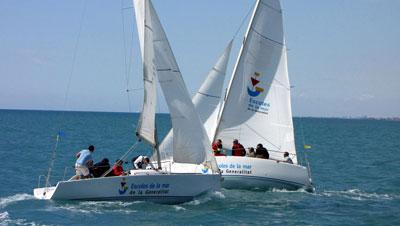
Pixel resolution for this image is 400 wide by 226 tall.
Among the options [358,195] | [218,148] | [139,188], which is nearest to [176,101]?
[139,188]

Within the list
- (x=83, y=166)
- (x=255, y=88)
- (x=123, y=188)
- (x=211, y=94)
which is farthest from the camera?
(x=211, y=94)

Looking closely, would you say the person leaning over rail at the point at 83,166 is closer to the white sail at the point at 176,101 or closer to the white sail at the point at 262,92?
the white sail at the point at 176,101

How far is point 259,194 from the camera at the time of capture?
86.0 ft

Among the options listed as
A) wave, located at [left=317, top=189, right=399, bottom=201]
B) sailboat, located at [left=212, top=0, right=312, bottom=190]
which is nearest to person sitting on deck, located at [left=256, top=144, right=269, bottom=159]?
sailboat, located at [left=212, top=0, right=312, bottom=190]

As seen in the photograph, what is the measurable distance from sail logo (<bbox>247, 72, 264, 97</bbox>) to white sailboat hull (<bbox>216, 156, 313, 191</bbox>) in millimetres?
3520

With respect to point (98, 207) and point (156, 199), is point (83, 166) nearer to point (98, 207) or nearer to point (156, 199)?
point (98, 207)

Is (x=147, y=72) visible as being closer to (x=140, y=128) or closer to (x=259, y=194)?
(x=140, y=128)

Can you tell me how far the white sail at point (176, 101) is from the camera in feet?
74.6

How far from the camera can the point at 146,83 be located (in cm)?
2244

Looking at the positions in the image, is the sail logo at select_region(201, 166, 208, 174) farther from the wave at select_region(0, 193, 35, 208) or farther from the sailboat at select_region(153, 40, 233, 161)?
the sailboat at select_region(153, 40, 233, 161)

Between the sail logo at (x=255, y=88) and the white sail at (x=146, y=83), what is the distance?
7.18 metres

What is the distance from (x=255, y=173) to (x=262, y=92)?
419 centimetres

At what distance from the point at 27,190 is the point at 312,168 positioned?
19.8 meters

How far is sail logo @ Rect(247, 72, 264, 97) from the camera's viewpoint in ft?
95.0
